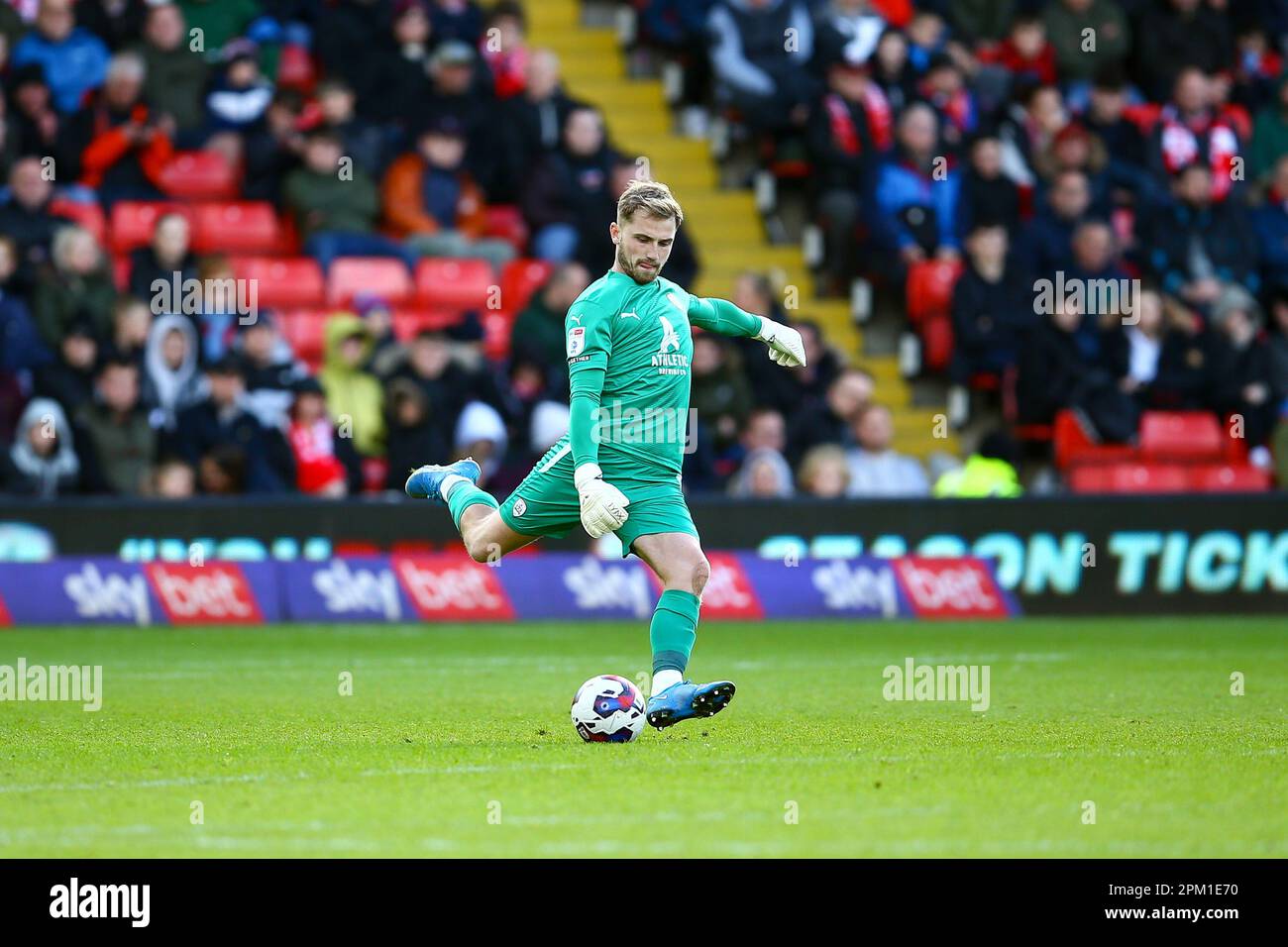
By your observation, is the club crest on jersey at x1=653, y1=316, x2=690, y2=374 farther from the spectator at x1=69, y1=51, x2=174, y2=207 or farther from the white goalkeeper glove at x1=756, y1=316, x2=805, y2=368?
the spectator at x1=69, y1=51, x2=174, y2=207

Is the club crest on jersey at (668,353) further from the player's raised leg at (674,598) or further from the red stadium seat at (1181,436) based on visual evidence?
the red stadium seat at (1181,436)

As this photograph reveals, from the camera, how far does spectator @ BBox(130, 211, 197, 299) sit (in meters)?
16.4

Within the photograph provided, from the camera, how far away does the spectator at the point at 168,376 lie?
1605 centimetres

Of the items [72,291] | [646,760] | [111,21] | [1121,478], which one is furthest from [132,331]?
[646,760]

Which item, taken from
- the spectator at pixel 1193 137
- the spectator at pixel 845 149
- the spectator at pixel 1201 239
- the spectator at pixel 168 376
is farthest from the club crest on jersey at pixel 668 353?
the spectator at pixel 1193 137

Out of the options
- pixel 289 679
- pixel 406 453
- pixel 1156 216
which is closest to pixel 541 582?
pixel 406 453

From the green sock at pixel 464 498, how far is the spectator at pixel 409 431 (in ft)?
20.9

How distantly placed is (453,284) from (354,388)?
1.71 meters

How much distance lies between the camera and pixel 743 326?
375 inches

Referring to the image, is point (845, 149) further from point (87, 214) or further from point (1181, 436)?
point (87, 214)

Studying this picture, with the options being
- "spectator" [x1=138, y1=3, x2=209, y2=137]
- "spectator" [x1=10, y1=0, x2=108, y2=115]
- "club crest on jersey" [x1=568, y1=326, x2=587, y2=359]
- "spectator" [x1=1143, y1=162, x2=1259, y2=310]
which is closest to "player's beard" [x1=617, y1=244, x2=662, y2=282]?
"club crest on jersey" [x1=568, y1=326, x2=587, y2=359]

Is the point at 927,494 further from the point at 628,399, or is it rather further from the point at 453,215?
the point at 628,399

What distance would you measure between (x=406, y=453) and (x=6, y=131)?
13.9ft
